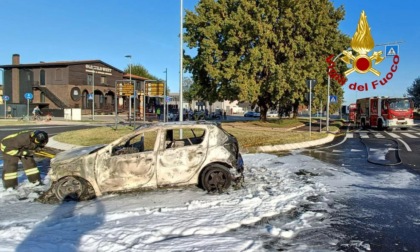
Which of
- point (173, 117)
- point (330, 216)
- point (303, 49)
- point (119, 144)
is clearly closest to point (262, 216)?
point (330, 216)

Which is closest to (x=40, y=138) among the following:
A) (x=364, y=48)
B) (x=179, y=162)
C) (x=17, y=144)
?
(x=17, y=144)

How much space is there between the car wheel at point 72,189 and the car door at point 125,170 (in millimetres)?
255

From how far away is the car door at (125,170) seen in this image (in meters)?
6.99

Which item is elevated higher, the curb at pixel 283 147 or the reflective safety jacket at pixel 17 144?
the reflective safety jacket at pixel 17 144

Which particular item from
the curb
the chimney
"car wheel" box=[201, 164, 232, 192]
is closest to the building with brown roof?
the chimney

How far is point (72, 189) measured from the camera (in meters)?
6.83

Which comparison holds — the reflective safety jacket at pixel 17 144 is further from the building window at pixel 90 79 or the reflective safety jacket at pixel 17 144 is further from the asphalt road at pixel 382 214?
the building window at pixel 90 79

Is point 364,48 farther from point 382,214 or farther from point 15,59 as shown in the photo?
point 15,59

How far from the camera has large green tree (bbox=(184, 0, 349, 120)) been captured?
28281mm

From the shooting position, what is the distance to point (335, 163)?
1138cm

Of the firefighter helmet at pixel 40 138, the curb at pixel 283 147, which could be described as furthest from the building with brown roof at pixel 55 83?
the firefighter helmet at pixel 40 138

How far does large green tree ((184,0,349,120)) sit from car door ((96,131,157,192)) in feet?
68.4

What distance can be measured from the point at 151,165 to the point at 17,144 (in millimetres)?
2941

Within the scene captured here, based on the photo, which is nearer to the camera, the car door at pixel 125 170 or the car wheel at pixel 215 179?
the car door at pixel 125 170
